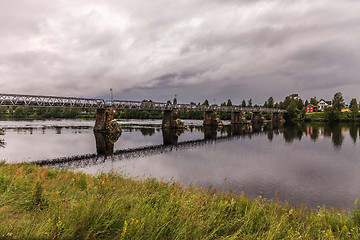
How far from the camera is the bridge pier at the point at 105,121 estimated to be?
56250 millimetres

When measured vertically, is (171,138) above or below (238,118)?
below

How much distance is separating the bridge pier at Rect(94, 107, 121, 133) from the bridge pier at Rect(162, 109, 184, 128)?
73.7ft

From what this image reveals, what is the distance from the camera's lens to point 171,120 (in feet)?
246

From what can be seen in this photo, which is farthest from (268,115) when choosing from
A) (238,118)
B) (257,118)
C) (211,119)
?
(211,119)

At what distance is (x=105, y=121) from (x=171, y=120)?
84.2ft

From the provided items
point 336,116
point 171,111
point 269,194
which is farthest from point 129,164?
point 336,116

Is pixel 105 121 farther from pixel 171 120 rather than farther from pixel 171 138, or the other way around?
pixel 171 120

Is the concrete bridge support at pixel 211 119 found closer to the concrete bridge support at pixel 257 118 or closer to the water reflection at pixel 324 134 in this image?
the water reflection at pixel 324 134

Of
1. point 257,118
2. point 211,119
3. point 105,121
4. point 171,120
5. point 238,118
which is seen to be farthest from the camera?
point 257,118

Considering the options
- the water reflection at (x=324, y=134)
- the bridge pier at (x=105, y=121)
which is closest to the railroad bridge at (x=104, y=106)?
the bridge pier at (x=105, y=121)

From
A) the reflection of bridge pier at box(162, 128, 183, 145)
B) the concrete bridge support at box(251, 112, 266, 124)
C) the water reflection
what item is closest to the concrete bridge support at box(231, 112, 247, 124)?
the concrete bridge support at box(251, 112, 266, 124)

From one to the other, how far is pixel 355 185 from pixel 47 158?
3429 centimetres

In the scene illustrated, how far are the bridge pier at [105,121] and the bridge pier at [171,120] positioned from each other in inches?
884

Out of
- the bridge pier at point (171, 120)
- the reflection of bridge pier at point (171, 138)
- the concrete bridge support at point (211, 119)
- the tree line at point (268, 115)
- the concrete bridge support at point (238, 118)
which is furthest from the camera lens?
the tree line at point (268, 115)
